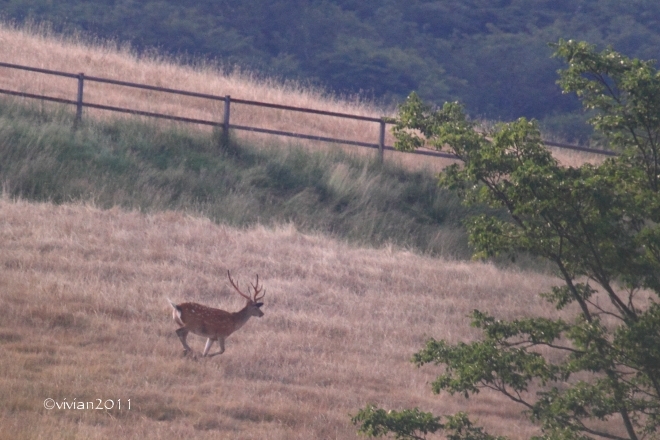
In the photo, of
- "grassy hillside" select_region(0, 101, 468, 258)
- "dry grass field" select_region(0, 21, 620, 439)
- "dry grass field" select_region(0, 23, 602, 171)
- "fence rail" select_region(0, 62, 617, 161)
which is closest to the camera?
"dry grass field" select_region(0, 21, 620, 439)

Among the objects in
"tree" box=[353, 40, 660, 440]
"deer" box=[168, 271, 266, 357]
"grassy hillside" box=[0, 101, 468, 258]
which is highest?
"tree" box=[353, 40, 660, 440]

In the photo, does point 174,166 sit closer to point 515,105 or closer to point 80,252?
point 80,252

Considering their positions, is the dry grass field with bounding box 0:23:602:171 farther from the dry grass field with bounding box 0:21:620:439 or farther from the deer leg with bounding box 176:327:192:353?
the deer leg with bounding box 176:327:192:353

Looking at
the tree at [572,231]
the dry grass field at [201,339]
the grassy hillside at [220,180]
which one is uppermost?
the tree at [572,231]

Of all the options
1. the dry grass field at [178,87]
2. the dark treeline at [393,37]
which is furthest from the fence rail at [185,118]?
the dark treeline at [393,37]

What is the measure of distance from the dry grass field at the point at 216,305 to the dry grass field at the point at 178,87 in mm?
6696

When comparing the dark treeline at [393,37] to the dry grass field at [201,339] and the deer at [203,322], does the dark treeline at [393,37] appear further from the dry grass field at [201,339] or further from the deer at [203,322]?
the deer at [203,322]

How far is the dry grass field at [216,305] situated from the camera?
22.1 feet

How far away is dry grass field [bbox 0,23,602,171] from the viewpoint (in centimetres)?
1958

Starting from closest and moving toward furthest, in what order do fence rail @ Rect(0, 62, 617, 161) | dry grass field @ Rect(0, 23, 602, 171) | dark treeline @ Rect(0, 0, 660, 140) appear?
fence rail @ Rect(0, 62, 617, 161) < dry grass field @ Rect(0, 23, 602, 171) < dark treeline @ Rect(0, 0, 660, 140)

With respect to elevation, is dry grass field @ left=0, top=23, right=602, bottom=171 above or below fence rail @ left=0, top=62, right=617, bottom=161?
below

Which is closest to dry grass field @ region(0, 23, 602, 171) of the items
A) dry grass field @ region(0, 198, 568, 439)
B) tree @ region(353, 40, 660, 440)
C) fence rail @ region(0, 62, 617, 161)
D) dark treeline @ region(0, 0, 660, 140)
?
fence rail @ region(0, 62, 617, 161)

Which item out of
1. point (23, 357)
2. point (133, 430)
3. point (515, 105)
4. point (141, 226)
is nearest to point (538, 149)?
point (133, 430)

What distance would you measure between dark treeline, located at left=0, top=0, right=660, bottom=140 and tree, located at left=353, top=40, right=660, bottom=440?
2824 centimetres
